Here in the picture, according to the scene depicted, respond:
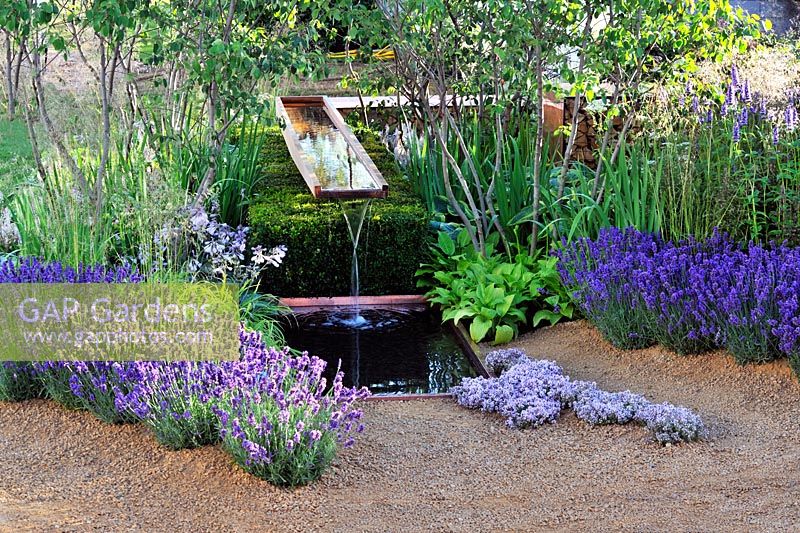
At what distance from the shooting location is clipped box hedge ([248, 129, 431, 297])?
623cm

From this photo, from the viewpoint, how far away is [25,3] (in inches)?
183

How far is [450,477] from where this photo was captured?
3625 mm

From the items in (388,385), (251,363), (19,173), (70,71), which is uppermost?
(70,71)

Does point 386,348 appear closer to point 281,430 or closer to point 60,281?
point 60,281

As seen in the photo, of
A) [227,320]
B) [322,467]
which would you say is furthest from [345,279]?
[322,467]

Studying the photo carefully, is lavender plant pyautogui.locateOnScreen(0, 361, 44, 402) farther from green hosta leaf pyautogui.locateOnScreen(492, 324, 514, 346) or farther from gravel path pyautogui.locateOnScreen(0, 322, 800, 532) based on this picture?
green hosta leaf pyautogui.locateOnScreen(492, 324, 514, 346)

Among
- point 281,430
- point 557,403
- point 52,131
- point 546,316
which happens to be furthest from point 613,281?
point 52,131

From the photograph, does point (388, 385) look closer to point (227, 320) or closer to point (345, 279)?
point (227, 320)

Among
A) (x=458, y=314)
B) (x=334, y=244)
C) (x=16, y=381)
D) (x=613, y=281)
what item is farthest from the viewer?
(x=334, y=244)

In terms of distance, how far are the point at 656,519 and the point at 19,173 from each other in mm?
6045

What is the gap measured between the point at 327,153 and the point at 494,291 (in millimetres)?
2591

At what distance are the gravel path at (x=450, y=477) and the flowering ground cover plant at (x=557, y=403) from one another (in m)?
0.06

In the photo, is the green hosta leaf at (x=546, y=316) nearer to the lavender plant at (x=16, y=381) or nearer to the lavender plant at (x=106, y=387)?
the lavender plant at (x=106, y=387)

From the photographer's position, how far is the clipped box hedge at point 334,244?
6.23m
